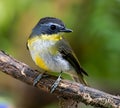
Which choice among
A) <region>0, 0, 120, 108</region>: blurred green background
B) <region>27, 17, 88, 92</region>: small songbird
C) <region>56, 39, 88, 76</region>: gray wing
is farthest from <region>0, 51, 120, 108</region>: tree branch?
<region>0, 0, 120, 108</region>: blurred green background

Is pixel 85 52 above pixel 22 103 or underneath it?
above

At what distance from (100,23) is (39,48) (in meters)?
2.26

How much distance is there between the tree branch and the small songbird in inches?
3.2

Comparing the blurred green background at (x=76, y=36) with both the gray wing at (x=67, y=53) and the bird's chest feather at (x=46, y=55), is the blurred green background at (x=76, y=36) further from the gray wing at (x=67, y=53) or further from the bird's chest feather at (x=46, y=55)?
the bird's chest feather at (x=46, y=55)

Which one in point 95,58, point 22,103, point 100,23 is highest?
point 100,23

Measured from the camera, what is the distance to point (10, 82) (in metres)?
7.36

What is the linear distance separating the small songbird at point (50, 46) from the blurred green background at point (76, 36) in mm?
1909

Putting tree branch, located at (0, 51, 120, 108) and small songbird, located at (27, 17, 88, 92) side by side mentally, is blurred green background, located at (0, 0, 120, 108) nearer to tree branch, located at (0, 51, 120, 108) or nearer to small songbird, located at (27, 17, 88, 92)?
small songbird, located at (27, 17, 88, 92)

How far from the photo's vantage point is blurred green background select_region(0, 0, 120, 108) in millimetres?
6855

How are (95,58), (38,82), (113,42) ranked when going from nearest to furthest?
(38,82), (113,42), (95,58)

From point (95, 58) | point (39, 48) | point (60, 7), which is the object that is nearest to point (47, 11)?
point (60, 7)

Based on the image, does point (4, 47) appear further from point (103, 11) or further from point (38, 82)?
point (38, 82)

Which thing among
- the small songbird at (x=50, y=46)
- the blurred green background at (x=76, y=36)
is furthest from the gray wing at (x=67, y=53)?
the blurred green background at (x=76, y=36)

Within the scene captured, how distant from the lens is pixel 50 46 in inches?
188
